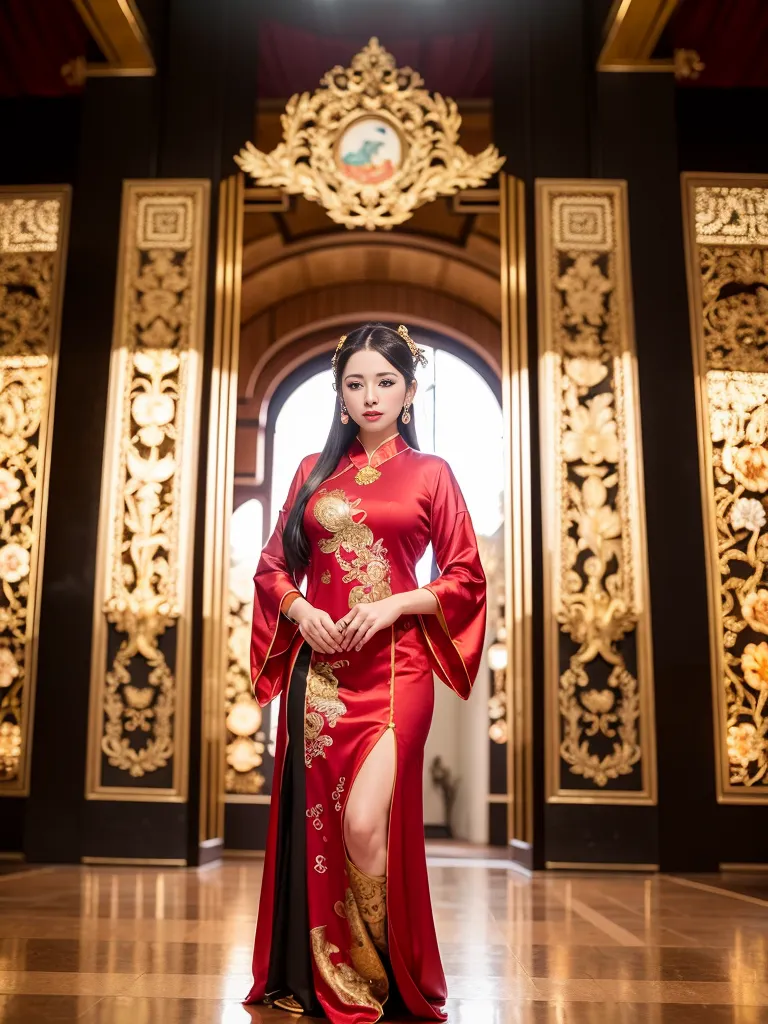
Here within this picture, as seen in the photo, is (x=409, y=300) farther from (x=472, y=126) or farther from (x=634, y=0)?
(x=634, y=0)

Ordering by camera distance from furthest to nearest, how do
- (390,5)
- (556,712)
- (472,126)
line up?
1. (472,126)
2. (390,5)
3. (556,712)

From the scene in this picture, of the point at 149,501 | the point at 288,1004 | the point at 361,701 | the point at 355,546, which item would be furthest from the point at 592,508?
the point at 288,1004

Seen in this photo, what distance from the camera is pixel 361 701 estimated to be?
2.13 m

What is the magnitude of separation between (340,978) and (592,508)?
3174 millimetres

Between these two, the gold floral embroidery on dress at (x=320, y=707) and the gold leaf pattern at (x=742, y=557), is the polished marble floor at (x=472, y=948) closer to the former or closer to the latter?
the gold floral embroidery on dress at (x=320, y=707)

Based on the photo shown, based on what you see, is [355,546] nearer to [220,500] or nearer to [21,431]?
[220,500]

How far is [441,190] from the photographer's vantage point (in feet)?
17.3

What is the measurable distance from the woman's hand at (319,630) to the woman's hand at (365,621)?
1 cm

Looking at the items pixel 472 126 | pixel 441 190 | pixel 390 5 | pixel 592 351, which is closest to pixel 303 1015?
pixel 592 351

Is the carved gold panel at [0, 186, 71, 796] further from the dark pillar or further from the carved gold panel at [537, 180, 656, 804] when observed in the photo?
the carved gold panel at [537, 180, 656, 804]

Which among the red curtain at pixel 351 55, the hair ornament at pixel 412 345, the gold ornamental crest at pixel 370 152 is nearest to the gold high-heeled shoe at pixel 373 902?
the hair ornament at pixel 412 345

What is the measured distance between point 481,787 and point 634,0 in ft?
15.6

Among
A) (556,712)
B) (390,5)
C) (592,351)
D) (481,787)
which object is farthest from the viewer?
(481,787)

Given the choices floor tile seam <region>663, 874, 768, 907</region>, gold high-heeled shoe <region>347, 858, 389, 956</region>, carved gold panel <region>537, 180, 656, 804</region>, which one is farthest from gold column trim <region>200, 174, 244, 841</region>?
gold high-heeled shoe <region>347, 858, 389, 956</region>
